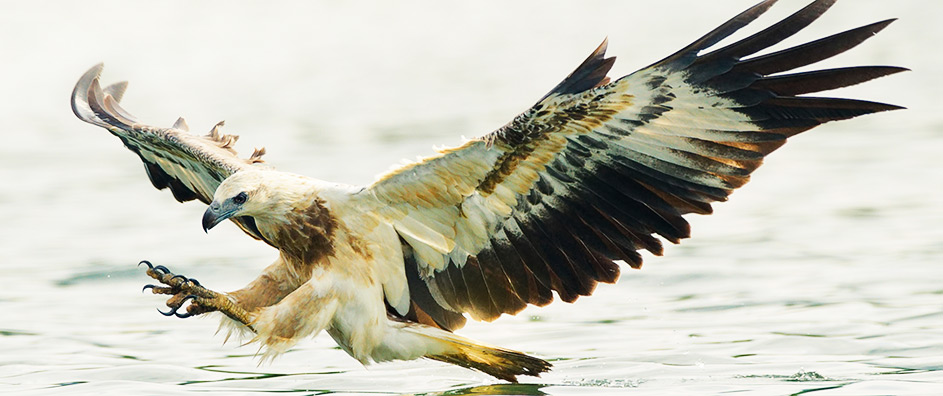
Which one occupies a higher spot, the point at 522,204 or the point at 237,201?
the point at 237,201

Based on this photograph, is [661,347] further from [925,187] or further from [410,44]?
[410,44]

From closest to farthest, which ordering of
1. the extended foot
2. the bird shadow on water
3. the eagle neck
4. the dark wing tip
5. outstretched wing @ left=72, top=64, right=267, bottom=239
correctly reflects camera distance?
the dark wing tip
the extended foot
the eagle neck
the bird shadow on water
outstretched wing @ left=72, top=64, right=267, bottom=239

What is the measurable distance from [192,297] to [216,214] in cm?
42

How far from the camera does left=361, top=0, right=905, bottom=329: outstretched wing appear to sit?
19.7ft

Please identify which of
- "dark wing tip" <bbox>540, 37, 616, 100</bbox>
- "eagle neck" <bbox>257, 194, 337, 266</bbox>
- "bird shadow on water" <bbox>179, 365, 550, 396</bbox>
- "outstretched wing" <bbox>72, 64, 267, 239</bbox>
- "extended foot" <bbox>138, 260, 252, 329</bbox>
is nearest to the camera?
"dark wing tip" <bbox>540, 37, 616, 100</bbox>

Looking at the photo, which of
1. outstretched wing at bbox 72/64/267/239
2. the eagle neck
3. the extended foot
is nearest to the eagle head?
the eagle neck

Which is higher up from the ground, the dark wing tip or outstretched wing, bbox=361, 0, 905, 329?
the dark wing tip

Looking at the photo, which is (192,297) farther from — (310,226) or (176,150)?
(176,150)

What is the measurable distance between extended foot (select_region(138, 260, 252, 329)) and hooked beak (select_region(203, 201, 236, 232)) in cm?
28

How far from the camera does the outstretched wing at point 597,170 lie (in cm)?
600

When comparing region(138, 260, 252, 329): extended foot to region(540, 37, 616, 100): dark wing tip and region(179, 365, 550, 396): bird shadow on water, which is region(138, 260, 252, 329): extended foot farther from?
region(540, 37, 616, 100): dark wing tip

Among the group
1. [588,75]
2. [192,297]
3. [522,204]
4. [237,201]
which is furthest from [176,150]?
[588,75]

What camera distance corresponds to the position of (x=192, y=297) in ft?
22.5

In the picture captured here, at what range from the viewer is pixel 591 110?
6.12m
